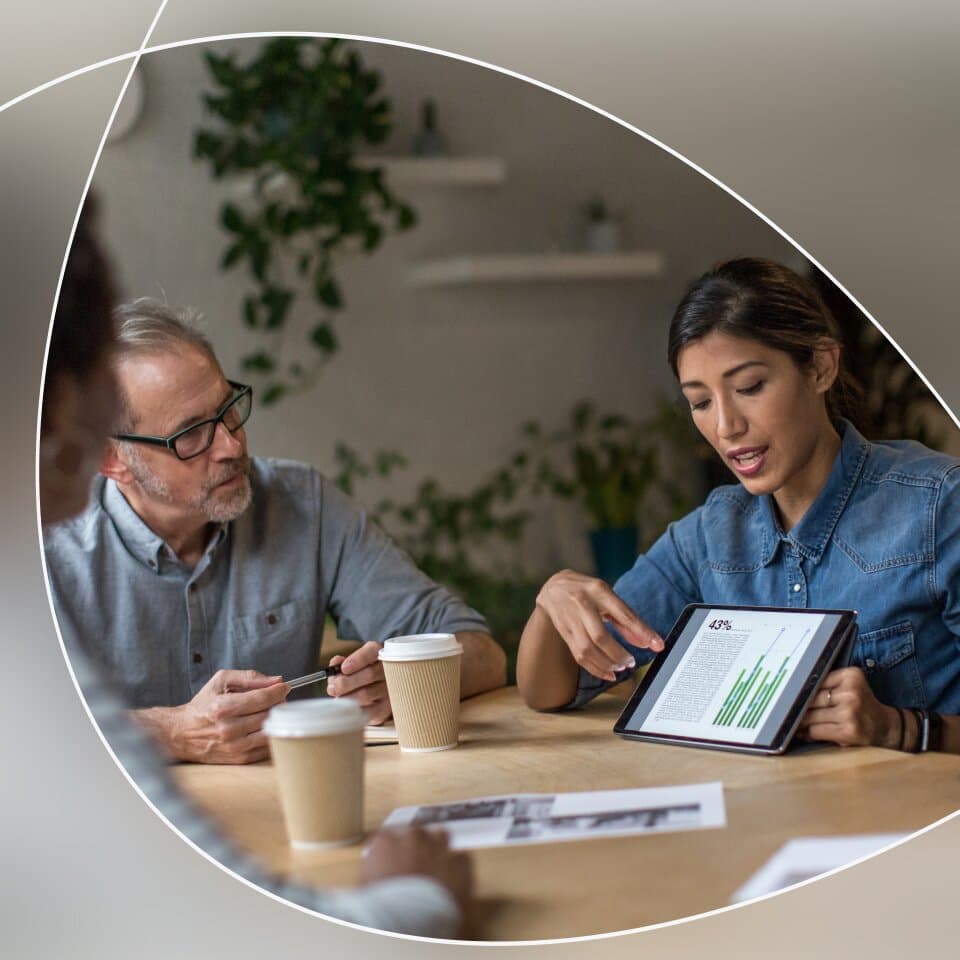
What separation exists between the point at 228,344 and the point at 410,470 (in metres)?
0.20

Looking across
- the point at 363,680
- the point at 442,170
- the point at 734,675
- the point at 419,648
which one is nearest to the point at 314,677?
the point at 363,680

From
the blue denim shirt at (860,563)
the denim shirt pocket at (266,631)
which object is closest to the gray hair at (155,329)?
the denim shirt pocket at (266,631)

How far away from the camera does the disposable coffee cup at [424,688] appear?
37.6 inches

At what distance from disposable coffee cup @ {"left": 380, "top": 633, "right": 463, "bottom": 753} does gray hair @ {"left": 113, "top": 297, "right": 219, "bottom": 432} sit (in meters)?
0.31

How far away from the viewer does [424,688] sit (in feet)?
3.16

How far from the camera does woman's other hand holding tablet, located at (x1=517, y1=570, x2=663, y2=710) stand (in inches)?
41.4

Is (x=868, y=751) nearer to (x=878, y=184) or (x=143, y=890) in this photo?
(x=878, y=184)

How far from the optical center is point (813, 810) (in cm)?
83

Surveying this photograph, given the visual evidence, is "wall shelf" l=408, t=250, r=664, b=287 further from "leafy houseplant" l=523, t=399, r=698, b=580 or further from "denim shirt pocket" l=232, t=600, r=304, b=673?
"denim shirt pocket" l=232, t=600, r=304, b=673

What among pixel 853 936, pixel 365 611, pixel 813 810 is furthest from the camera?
pixel 365 611

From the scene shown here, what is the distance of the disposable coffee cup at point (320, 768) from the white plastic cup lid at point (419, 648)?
0.15 meters

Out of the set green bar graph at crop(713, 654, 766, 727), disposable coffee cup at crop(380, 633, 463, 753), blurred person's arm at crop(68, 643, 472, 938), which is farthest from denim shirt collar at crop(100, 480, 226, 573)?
green bar graph at crop(713, 654, 766, 727)

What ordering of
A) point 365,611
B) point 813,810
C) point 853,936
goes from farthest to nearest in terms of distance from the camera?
point 365,611
point 853,936
point 813,810

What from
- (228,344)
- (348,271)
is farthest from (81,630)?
(348,271)
